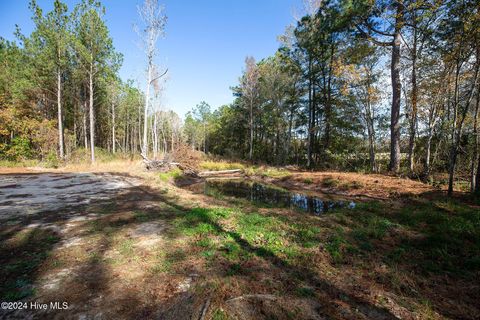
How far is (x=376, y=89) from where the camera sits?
16.2 meters

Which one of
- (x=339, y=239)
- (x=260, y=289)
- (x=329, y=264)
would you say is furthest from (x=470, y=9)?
(x=260, y=289)

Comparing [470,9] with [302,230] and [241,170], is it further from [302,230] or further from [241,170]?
[241,170]

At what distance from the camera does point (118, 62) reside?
20.9m

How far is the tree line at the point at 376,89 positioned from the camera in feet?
26.6

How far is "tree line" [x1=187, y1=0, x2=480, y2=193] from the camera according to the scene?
811 cm

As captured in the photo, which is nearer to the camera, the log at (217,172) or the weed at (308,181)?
the weed at (308,181)

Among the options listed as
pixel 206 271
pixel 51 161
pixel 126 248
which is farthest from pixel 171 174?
pixel 206 271

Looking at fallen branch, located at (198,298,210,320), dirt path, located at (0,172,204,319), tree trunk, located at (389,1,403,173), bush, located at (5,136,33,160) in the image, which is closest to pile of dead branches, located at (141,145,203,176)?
dirt path, located at (0,172,204,319)

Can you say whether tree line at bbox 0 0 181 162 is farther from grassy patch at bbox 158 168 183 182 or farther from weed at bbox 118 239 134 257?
weed at bbox 118 239 134 257

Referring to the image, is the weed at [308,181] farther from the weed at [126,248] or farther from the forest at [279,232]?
the weed at [126,248]

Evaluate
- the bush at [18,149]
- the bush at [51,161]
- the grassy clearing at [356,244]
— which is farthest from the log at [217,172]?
the bush at [18,149]

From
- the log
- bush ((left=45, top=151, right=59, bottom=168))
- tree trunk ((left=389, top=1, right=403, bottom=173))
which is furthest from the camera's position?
the log

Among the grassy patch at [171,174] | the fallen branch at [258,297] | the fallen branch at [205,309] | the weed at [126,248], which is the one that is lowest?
the fallen branch at [258,297]

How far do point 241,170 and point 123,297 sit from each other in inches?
634
